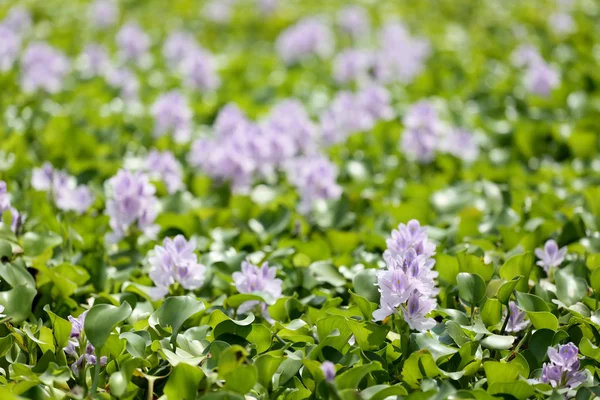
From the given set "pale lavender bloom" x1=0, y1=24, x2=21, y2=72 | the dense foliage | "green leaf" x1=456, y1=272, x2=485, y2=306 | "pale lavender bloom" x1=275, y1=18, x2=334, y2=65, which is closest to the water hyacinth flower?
the dense foliage

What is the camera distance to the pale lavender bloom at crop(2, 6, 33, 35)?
639cm

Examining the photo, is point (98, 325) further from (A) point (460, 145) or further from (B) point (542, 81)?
(B) point (542, 81)

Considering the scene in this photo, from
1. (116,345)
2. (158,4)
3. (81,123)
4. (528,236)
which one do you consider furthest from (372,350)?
(158,4)

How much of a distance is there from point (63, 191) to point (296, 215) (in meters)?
1.07

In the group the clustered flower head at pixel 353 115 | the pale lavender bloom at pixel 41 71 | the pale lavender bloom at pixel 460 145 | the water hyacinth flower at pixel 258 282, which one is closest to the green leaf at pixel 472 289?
the water hyacinth flower at pixel 258 282

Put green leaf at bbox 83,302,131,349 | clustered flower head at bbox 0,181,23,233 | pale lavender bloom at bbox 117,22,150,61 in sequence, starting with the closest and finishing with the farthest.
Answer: green leaf at bbox 83,302,131,349 < clustered flower head at bbox 0,181,23,233 < pale lavender bloom at bbox 117,22,150,61

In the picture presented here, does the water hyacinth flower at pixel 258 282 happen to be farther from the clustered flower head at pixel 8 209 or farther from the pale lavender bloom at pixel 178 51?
the pale lavender bloom at pixel 178 51

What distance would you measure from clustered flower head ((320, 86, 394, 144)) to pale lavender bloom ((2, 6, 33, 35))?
2859 mm

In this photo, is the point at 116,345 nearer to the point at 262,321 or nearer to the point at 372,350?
the point at 262,321

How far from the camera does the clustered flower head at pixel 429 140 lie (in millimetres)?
4480

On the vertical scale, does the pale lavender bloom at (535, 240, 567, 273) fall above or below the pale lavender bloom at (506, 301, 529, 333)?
above

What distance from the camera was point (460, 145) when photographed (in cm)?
457

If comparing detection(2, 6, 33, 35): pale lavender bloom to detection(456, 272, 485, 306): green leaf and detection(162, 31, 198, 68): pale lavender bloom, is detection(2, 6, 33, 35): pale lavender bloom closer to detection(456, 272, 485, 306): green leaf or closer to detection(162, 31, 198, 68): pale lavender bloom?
detection(162, 31, 198, 68): pale lavender bloom

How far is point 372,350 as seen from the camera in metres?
2.51
